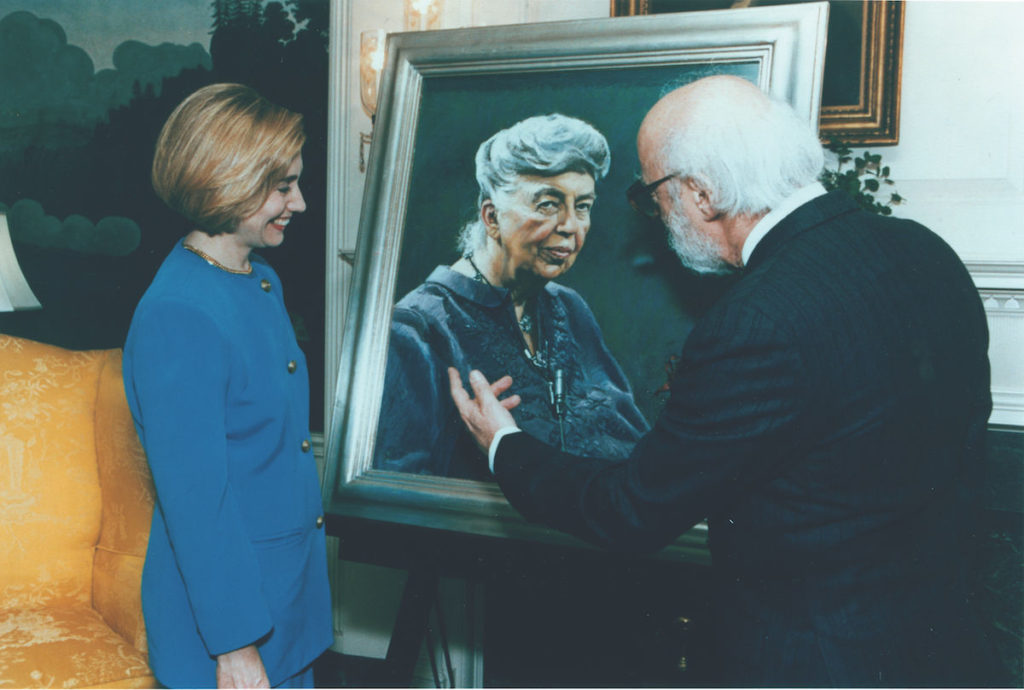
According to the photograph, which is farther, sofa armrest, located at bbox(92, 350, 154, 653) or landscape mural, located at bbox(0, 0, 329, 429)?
landscape mural, located at bbox(0, 0, 329, 429)

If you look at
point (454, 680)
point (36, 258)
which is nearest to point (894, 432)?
point (454, 680)

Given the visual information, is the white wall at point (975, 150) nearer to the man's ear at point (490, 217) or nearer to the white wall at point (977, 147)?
the white wall at point (977, 147)

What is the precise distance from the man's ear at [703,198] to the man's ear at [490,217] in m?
0.61

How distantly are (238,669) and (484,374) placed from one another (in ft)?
2.56

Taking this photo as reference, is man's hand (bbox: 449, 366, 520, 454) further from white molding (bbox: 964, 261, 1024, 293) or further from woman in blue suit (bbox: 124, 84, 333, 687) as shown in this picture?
white molding (bbox: 964, 261, 1024, 293)

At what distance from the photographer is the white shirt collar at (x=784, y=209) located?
117 centimetres

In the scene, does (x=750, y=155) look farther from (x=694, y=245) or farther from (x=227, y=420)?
(x=227, y=420)

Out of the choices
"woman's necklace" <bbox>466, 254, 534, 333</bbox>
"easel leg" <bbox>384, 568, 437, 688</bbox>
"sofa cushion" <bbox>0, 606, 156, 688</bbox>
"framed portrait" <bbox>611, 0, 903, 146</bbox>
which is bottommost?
"sofa cushion" <bbox>0, 606, 156, 688</bbox>

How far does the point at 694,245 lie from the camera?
1.32 m

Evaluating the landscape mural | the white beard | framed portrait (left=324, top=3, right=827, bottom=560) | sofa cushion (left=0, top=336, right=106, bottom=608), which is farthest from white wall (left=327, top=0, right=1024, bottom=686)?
sofa cushion (left=0, top=336, right=106, bottom=608)

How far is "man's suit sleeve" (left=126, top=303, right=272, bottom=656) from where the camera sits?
1.17 meters

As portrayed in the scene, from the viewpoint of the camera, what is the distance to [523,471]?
1.33m

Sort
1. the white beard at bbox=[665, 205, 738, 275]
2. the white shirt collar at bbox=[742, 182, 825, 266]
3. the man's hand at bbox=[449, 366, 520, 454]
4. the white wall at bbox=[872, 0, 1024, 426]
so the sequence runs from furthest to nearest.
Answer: the white wall at bbox=[872, 0, 1024, 426], the man's hand at bbox=[449, 366, 520, 454], the white beard at bbox=[665, 205, 738, 275], the white shirt collar at bbox=[742, 182, 825, 266]

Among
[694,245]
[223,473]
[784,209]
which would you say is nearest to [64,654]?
[223,473]
